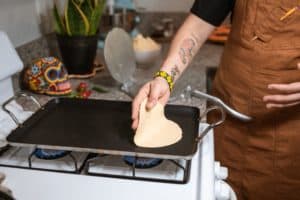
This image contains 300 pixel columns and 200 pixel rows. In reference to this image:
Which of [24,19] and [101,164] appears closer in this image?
[101,164]

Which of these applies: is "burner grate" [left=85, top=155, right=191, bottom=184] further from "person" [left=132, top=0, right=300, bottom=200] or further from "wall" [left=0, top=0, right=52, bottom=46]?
"wall" [left=0, top=0, right=52, bottom=46]

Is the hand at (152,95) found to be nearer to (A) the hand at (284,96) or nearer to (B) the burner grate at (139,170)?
(B) the burner grate at (139,170)

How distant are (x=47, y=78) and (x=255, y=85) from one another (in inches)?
23.0

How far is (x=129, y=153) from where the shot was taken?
2.14ft

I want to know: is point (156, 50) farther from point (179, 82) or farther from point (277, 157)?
point (277, 157)

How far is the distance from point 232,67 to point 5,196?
65cm

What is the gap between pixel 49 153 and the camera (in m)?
0.75

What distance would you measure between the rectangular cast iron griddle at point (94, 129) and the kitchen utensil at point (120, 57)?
0.29 m

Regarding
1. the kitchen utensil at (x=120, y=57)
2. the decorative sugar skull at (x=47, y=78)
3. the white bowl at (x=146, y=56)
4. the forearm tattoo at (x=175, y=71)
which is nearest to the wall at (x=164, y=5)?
the white bowl at (x=146, y=56)

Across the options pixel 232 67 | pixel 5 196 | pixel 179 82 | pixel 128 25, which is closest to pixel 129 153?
pixel 5 196

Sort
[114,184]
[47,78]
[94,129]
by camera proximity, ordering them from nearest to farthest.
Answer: [114,184] < [94,129] < [47,78]

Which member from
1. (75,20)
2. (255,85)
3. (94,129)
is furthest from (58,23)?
(255,85)

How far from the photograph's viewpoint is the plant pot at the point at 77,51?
47.5 inches

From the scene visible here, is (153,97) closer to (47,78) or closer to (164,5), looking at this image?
(47,78)
